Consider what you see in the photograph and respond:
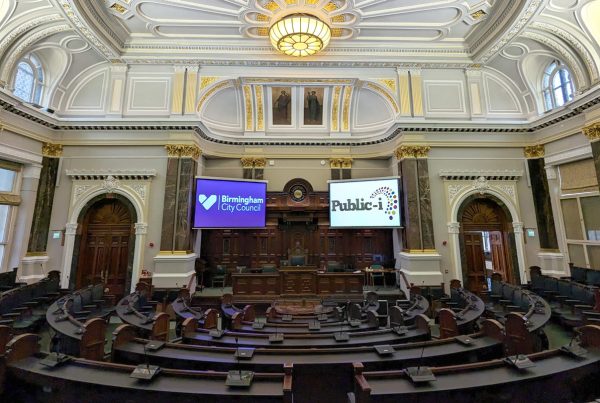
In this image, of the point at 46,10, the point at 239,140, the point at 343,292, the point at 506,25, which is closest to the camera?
the point at 46,10

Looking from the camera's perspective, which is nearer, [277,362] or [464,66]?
[277,362]

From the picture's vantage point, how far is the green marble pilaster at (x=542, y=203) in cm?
923

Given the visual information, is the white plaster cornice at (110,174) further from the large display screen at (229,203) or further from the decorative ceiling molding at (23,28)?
the decorative ceiling molding at (23,28)

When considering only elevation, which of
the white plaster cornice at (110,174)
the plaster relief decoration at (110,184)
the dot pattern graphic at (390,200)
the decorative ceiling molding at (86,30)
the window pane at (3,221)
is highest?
the decorative ceiling molding at (86,30)

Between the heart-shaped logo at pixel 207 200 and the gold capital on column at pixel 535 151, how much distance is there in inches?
426

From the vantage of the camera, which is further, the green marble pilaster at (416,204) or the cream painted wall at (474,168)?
the cream painted wall at (474,168)

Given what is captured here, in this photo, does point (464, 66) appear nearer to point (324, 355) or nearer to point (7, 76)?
→ point (324, 355)

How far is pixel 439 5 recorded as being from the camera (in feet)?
24.9

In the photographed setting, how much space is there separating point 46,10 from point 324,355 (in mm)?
10186

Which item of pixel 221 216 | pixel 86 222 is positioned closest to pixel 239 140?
pixel 221 216

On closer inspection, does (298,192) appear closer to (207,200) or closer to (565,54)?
(207,200)

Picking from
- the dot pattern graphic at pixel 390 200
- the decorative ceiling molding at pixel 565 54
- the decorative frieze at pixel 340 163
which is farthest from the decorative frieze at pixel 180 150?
the decorative ceiling molding at pixel 565 54

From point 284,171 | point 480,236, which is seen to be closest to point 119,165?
point 284,171

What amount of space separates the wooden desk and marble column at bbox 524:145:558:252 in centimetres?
625
